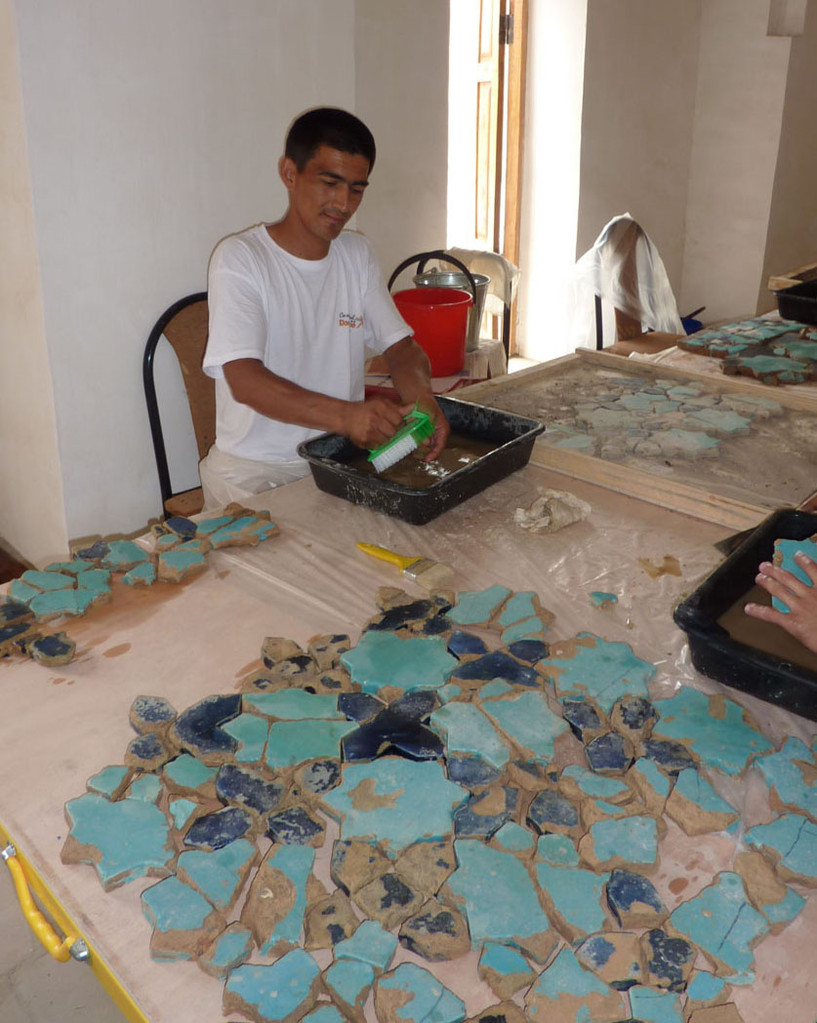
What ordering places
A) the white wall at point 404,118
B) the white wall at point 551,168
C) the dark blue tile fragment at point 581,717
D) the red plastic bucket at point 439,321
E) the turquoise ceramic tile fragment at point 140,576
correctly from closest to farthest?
the dark blue tile fragment at point 581,717 < the turquoise ceramic tile fragment at point 140,576 < the red plastic bucket at point 439,321 < the white wall at point 404,118 < the white wall at point 551,168

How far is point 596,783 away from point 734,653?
27cm

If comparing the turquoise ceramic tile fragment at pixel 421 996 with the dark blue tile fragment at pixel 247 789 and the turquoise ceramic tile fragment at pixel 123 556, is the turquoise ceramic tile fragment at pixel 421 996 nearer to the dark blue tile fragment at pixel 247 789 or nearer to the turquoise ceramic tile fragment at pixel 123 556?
the dark blue tile fragment at pixel 247 789

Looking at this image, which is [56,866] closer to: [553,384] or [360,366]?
[360,366]

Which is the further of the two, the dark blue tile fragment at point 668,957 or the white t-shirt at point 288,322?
the white t-shirt at point 288,322

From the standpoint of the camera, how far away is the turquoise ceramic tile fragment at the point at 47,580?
1.39m

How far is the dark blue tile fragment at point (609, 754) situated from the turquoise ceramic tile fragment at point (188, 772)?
45 cm

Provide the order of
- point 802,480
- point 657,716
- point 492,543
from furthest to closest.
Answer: point 802,480, point 492,543, point 657,716

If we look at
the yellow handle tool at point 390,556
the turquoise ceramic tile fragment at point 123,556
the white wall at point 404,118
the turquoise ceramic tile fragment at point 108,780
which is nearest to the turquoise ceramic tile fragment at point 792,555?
the yellow handle tool at point 390,556

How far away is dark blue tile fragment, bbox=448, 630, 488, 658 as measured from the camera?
1.25 meters

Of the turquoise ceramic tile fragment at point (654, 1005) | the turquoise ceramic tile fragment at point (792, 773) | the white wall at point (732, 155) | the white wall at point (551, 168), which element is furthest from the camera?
the white wall at point (732, 155)

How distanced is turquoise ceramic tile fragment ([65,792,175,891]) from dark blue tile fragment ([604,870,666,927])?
0.46 meters

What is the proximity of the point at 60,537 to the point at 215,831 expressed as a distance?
6.38 feet

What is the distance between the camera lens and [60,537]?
268 centimetres

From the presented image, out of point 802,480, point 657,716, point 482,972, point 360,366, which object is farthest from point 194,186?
point 482,972
